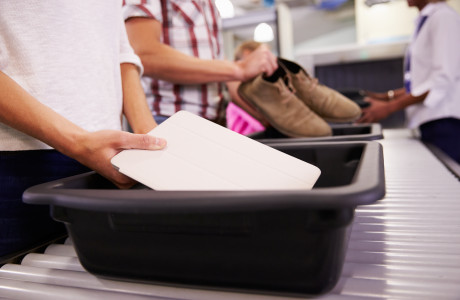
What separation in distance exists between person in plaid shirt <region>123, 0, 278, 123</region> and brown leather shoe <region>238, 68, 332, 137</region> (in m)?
0.04

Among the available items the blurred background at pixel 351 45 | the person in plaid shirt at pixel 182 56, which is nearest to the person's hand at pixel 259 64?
the person in plaid shirt at pixel 182 56

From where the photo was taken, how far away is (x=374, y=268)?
1.41 ft

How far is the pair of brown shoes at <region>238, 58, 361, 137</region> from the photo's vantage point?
1.03m

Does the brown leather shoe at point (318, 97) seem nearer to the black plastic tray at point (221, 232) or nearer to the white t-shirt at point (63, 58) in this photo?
the white t-shirt at point (63, 58)

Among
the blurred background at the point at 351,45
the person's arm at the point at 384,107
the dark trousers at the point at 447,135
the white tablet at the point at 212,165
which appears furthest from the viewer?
the blurred background at the point at 351,45

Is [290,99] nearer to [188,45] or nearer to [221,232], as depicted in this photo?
[188,45]

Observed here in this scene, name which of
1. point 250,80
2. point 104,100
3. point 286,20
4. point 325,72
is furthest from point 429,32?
point 286,20

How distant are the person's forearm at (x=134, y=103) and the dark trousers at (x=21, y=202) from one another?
0.18 metres

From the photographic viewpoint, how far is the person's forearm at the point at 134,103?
756 millimetres

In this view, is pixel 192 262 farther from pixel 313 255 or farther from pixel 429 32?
pixel 429 32

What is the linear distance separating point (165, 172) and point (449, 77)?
1996mm

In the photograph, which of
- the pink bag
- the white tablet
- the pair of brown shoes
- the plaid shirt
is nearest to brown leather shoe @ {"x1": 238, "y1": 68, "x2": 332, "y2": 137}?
the pair of brown shoes

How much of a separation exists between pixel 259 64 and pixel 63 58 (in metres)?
0.56

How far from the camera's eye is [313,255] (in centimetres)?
34
